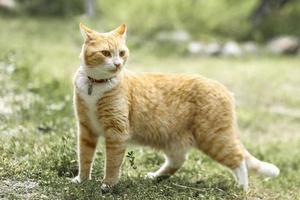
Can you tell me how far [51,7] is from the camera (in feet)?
46.1

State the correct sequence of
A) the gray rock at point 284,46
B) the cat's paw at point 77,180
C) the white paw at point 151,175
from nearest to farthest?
the cat's paw at point 77,180
the white paw at point 151,175
the gray rock at point 284,46

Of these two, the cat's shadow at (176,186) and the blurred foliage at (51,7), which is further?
the blurred foliage at (51,7)

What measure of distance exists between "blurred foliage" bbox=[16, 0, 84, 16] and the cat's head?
34.6 feet

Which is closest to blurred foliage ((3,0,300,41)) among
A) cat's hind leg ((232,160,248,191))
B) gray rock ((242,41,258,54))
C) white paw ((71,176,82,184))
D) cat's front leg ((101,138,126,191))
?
gray rock ((242,41,258,54))

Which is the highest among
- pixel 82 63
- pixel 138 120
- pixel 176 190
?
pixel 82 63

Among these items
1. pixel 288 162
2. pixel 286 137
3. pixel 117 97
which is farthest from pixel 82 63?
pixel 286 137

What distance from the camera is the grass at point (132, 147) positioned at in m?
3.80

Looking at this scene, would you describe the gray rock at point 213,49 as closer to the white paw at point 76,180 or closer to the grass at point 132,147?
the grass at point 132,147

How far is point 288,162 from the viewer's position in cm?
575

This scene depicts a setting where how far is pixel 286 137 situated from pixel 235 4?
7270mm

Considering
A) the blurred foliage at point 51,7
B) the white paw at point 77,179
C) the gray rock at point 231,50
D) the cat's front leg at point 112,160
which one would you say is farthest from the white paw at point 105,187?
the blurred foliage at point 51,7

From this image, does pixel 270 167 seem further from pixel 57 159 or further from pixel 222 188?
pixel 57 159

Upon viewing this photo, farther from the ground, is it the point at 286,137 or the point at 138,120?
the point at 138,120

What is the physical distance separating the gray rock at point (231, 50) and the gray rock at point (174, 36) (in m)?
0.89
